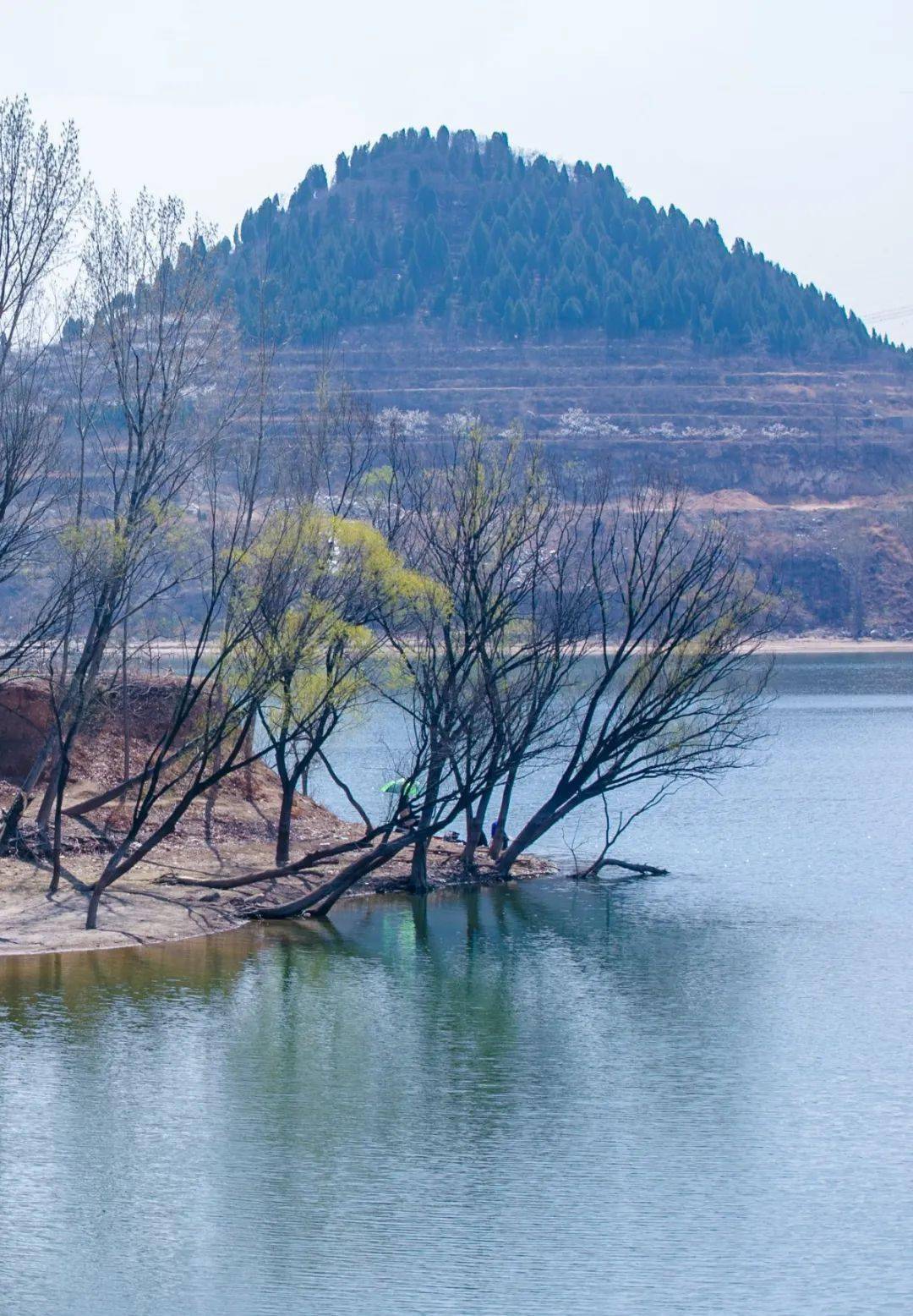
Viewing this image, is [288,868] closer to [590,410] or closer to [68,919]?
[68,919]

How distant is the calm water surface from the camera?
46.7 ft

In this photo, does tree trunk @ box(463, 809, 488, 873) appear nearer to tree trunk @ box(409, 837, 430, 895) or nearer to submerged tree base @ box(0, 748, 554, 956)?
submerged tree base @ box(0, 748, 554, 956)

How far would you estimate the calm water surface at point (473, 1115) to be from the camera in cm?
1423

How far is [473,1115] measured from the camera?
18547 mm

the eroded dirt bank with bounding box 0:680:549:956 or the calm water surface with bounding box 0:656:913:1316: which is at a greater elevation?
the eroded dirt bank with bounding box 0:680:549:956

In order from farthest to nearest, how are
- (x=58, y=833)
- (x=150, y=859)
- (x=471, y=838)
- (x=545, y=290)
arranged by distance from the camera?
(x=545, y=290) < (x=471, y=838) < (x=150, y=859) < (x=58, y=833)

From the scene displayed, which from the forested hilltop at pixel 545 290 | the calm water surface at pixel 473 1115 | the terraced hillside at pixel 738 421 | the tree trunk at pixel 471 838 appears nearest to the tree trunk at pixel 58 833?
the calm water surface at pixel 473 1115

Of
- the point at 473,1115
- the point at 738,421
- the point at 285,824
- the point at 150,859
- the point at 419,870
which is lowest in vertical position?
the point at 473,1115

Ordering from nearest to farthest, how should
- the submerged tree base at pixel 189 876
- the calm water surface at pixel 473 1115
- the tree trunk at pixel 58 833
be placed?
the calm water surface at pixel 473 1115, the submerged tree base at pixel 189 876, the tree trunk at pixel 58 833

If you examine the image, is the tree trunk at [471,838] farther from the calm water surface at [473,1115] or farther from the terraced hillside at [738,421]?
the terraced hillside at [738,421]

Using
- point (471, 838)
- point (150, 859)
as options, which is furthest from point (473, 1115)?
point (471, 838)

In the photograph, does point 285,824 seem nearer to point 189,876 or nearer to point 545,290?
point 189,876

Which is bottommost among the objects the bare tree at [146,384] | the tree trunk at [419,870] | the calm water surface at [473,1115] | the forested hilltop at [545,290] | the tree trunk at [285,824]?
the calm water surface at [473,1115]

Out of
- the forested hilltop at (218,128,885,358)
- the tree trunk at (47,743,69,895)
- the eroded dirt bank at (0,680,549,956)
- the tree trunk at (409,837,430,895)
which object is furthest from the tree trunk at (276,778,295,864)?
the forested hilltop at (218,128,885,358)
